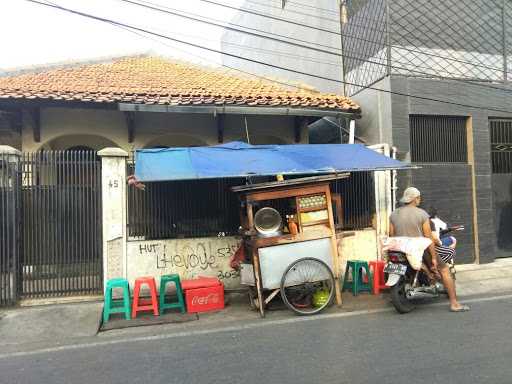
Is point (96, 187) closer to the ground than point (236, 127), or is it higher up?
closer to the ground

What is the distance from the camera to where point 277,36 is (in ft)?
48.8

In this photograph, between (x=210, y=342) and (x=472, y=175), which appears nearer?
(x=210, y=342)

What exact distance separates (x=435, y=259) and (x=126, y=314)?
169 inches

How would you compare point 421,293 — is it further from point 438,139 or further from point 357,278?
point 438,139

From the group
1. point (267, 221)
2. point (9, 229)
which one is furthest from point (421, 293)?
point (9, 229)

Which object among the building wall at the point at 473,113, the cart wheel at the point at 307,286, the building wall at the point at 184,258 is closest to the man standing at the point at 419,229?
the cart wheel at the point at 307,286

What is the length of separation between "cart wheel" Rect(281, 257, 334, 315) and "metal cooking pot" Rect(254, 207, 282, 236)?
56cm

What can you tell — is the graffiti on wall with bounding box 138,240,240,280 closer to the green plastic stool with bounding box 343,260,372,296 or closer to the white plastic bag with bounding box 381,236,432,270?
the green plastic stool with bounding box 343,260,372,296

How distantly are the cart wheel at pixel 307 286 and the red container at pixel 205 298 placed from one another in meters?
1.07

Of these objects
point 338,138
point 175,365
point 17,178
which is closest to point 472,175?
point 338,138

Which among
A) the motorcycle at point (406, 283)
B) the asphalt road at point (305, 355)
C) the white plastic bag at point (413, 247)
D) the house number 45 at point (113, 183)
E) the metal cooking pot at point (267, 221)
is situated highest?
the house number 45 at point (113, 183)

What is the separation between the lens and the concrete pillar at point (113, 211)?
730 cm

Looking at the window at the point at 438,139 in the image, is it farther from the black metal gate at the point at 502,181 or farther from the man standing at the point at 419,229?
the man standing at the point at 419,229

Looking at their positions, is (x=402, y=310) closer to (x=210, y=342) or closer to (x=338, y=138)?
(x=210, y=342)
